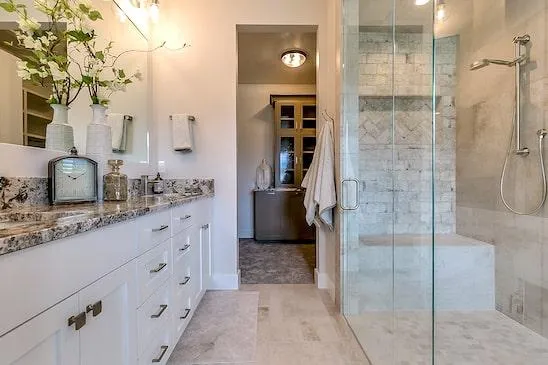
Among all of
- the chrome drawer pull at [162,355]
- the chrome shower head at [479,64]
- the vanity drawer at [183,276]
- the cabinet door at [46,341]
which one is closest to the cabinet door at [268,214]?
the vanity drawer at [183,276]

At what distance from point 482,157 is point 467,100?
0.53 meters

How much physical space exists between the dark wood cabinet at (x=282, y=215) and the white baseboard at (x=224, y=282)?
2080 mm

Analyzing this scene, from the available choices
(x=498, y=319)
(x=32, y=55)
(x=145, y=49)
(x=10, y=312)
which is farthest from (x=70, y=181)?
(x=498, y=319)

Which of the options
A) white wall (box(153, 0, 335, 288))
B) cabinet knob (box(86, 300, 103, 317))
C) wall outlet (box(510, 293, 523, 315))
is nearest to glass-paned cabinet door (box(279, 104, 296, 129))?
white wall (box(153, 0, 335, 288))

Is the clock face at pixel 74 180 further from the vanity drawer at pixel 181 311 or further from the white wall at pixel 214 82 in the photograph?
the white wall at pixel 214 82

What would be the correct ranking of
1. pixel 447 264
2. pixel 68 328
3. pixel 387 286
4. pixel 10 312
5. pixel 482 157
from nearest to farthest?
pixel 10 312 → pixel 68 328 → pixel 387 286 → pixel 447 264 → pixel 482 157

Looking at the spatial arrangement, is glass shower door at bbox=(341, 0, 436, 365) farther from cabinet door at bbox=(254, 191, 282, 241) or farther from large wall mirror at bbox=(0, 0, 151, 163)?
cabinet door at bbox=(254, 191, 282, 241)

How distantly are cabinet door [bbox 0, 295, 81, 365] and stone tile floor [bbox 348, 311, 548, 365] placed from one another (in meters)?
1.53

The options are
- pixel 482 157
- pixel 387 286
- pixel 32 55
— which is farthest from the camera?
pixel 482 157

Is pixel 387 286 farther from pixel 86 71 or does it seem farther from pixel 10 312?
pixel 86 71

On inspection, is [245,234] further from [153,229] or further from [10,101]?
[10,101]

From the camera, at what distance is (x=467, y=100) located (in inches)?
107

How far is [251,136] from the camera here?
5.31 m

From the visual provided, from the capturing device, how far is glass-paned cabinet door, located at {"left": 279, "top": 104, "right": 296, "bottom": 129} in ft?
16.6
